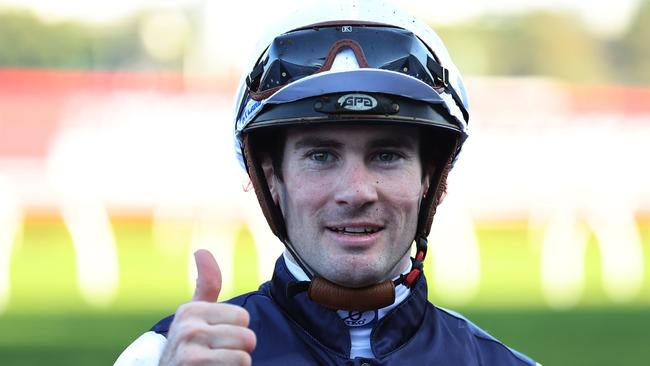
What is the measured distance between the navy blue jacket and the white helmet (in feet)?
0.22

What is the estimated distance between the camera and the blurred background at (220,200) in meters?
15.7

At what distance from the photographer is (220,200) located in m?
17.8

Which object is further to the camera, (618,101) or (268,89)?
(618,101)

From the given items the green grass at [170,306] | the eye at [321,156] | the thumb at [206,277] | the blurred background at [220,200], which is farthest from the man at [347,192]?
the blurred background at [220,200]

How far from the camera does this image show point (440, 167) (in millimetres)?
3426

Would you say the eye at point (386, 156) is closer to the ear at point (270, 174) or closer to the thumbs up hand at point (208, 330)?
the ear at point (270, 174)

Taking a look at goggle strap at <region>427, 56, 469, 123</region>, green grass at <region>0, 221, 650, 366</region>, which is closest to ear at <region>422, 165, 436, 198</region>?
goggle strap at <region>427, 56, 469, 123</region>

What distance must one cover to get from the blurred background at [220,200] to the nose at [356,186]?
1011cm

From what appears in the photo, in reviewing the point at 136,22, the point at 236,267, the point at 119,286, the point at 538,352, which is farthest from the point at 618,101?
the point at 136,22

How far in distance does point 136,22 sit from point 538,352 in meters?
18.4

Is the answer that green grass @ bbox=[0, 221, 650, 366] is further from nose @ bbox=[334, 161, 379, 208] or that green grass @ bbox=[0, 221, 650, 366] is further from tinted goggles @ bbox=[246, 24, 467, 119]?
nose @ bbox=[334, 161, 379, 208]

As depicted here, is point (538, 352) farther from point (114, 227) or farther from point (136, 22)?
point (136, 22)

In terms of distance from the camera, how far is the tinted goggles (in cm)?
322

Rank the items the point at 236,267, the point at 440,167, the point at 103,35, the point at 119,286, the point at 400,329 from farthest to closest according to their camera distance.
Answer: the point at 103,35, the point at 236,267, the point at 119,286, the point at 440,167, the point at 400,329
